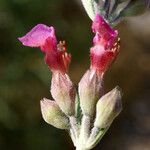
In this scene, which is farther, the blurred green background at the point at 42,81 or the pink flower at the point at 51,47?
the blurred green background at the point at 42,81

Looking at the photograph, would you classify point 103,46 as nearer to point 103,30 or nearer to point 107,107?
point 103,30

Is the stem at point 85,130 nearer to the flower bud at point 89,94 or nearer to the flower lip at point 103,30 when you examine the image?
the flower bud at point 89,94

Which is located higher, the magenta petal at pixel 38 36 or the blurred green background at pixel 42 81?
the magenta petal at pixel 38 36

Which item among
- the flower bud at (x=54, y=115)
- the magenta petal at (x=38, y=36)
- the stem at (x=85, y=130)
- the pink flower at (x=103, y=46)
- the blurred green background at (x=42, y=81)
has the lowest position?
the blurred green background at (x=42, y=81)

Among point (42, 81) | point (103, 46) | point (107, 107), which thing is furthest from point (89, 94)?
point (42, 81)

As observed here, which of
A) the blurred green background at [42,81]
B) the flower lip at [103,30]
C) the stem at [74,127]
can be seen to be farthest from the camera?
the blurred green background at [42,81]

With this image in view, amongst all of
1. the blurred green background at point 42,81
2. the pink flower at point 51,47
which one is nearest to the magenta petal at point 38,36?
the pink flower at point 51,47

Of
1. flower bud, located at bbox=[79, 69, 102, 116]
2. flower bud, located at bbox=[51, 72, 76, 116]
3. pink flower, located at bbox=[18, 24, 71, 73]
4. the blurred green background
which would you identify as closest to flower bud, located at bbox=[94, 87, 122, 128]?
flower bud, located at bbox=[79, 69, 102, 116]

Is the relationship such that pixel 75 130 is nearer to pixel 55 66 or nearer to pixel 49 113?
pixel 49 113
